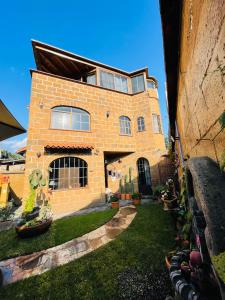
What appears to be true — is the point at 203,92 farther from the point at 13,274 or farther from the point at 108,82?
the point at 108,82

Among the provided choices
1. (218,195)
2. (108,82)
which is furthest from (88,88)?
(218,195)

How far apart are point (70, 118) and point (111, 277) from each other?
357 inches

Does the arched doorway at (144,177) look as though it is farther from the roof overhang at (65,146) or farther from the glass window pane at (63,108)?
the glass window pane at (63,108)

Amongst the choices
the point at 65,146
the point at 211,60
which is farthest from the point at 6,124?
the point at 65,146

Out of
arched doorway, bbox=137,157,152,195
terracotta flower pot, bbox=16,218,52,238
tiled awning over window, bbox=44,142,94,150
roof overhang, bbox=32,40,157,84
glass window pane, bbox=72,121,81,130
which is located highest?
roof overhang, bbox=32,40,157,84

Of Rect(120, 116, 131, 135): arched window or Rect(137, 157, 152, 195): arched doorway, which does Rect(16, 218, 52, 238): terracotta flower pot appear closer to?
Rect(137, 157, 152, 195): arched doorway

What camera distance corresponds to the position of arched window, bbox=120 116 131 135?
12.0m

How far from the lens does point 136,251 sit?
3.69 metres

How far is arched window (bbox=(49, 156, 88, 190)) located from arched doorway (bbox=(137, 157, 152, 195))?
4531 millimetres

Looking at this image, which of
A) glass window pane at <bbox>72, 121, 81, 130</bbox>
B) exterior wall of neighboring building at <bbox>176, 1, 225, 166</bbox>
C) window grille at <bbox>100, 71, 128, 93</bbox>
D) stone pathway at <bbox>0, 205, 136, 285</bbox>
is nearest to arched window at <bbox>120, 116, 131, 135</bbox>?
window grille at <bbox>100, 71, 128, 93</bbox>

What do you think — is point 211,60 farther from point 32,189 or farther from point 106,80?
point 106,80

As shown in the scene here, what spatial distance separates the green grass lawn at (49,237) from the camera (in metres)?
4.31

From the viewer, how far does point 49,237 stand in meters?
5.00

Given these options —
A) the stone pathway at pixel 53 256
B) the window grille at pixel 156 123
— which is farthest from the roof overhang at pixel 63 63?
the stone pathway at pixel 53 256
